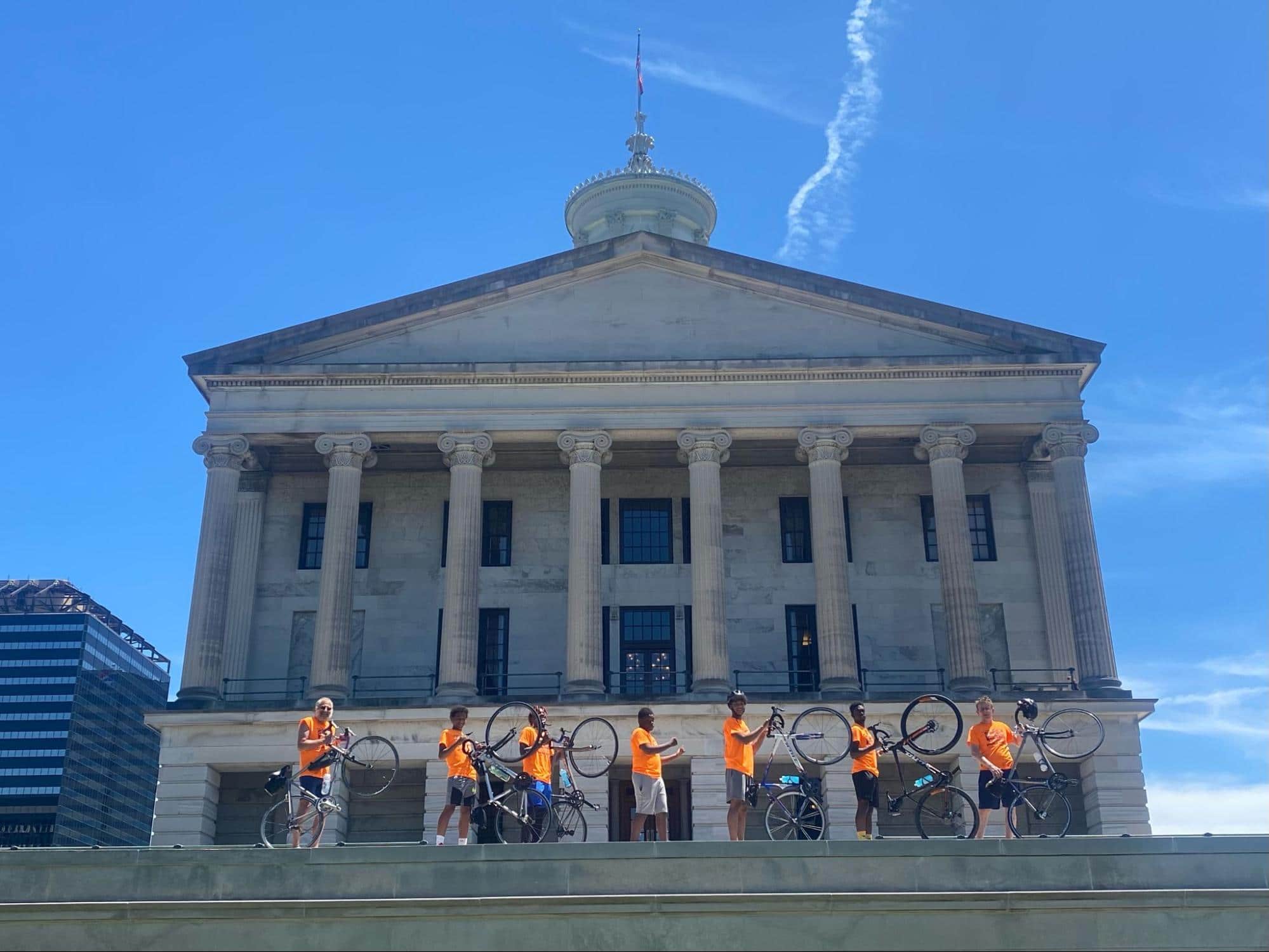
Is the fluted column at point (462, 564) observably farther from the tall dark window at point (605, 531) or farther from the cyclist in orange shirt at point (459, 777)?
the cyclist in orange shirt at point (459, 777)

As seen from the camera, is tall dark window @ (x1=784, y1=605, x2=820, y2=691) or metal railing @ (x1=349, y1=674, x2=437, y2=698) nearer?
metal railing @ (x1=349, y1=674, x2=437, y2=698)

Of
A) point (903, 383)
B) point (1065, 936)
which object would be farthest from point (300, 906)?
point (903, 383)

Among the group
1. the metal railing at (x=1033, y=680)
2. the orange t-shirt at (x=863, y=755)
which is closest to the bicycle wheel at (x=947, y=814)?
the orange t-shirt at (x=863, y=755)

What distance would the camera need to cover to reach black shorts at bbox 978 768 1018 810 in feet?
73.9

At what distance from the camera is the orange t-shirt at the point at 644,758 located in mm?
Result: 22859

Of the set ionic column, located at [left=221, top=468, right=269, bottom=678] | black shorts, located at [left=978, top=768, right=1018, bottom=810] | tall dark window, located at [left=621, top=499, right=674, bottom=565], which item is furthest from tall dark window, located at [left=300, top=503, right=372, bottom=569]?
black shorts, located at [left=978, top=768, right=1018, bottom=810]

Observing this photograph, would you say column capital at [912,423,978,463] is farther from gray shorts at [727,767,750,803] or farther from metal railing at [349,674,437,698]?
gray shorts at [727,767,750,803]

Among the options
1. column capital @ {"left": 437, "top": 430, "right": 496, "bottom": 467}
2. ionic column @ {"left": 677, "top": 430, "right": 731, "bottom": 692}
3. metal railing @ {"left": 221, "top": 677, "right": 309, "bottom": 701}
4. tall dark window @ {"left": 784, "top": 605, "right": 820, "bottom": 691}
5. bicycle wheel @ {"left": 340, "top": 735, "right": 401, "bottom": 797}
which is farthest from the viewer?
tall dark window @ {"left": 784, "top": 605, "right": 820, "bottom": 691}

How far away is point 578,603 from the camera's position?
1613 inches

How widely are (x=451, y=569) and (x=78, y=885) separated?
21.3 meters

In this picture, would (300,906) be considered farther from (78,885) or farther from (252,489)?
(252,489)

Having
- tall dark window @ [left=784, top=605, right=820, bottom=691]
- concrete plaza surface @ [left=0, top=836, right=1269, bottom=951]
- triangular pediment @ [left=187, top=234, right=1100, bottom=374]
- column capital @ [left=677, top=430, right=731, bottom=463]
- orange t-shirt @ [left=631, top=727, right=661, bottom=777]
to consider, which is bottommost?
concrete plaza surface @ [left=0, top=836, right=1269, bottom=951]

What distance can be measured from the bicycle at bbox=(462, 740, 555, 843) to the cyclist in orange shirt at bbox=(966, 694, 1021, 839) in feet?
22.5

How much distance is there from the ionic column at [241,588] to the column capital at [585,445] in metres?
9.50
